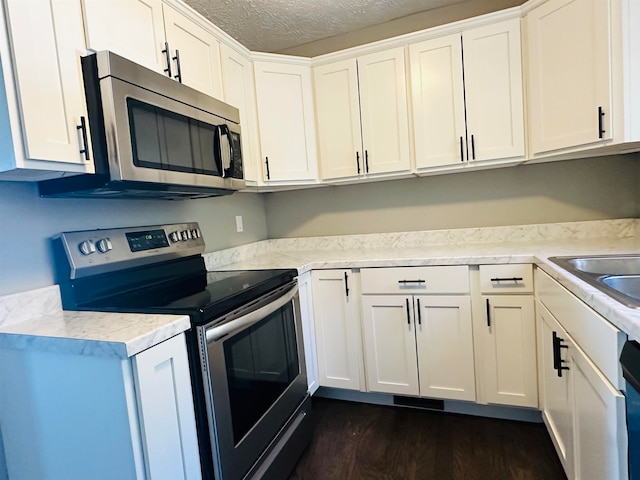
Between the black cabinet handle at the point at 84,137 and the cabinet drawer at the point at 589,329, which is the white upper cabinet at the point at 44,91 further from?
the cabinet drawer at the point at 589,329

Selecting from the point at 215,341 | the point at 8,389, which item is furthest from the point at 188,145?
the point at 8,389

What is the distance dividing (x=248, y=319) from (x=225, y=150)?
0.81 m

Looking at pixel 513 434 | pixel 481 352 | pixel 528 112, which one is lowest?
pixel 513 434

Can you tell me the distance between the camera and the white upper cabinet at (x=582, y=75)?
5.00ft

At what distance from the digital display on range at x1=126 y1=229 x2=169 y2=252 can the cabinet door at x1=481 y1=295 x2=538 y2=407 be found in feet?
5.37

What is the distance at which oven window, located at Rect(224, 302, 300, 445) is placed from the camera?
1.27 metres

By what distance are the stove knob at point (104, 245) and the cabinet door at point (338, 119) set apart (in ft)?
4.64

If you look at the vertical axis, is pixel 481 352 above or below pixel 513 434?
above

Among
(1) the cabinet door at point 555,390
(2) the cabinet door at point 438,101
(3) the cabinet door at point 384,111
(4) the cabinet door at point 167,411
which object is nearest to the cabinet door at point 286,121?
(3) the cabinet door at point 384,111

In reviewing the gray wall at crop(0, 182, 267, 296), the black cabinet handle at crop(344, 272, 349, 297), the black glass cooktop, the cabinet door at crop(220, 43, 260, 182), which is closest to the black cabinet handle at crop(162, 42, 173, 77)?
the cabinet door at crop(220, 43, 260, 182)

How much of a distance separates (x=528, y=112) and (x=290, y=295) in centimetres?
165

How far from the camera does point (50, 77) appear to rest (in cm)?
107

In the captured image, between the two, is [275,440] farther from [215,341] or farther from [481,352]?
[481,352]

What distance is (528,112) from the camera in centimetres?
198
